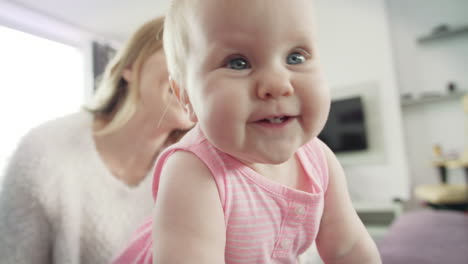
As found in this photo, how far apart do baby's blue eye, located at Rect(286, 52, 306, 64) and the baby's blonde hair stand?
9 cm

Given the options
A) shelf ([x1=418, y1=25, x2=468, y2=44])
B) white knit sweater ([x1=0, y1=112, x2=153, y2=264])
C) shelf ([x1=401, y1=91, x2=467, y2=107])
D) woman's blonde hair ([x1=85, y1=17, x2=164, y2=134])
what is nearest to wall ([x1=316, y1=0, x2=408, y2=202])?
shelf ([x1=401, y1=91, x2=467, y2=107])

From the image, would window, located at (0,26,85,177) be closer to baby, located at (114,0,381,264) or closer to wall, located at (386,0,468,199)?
baby, located at (114,0,381,264)

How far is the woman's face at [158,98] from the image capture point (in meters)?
0.42

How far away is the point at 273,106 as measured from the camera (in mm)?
224

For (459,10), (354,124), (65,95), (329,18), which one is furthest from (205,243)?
(459,10)

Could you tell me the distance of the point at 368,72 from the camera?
5.96ft

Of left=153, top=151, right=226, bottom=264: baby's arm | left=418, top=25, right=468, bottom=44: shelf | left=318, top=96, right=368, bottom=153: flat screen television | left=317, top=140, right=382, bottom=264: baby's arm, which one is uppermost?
left=153, top=151, right=226, bottom=264: baby's arm

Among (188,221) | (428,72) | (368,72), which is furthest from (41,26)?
(428,72)

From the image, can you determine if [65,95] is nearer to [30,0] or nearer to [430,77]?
[30,0]

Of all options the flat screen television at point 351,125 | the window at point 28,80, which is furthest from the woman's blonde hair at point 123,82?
the flat screen television at point 351,125

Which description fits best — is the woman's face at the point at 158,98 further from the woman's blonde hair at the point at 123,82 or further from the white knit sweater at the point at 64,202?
the white knit sweater at the point at 64,202

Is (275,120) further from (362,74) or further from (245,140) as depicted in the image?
(362,74)

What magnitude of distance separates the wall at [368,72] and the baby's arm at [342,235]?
1.05 metres

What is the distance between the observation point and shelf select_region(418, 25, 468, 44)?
244 cm
